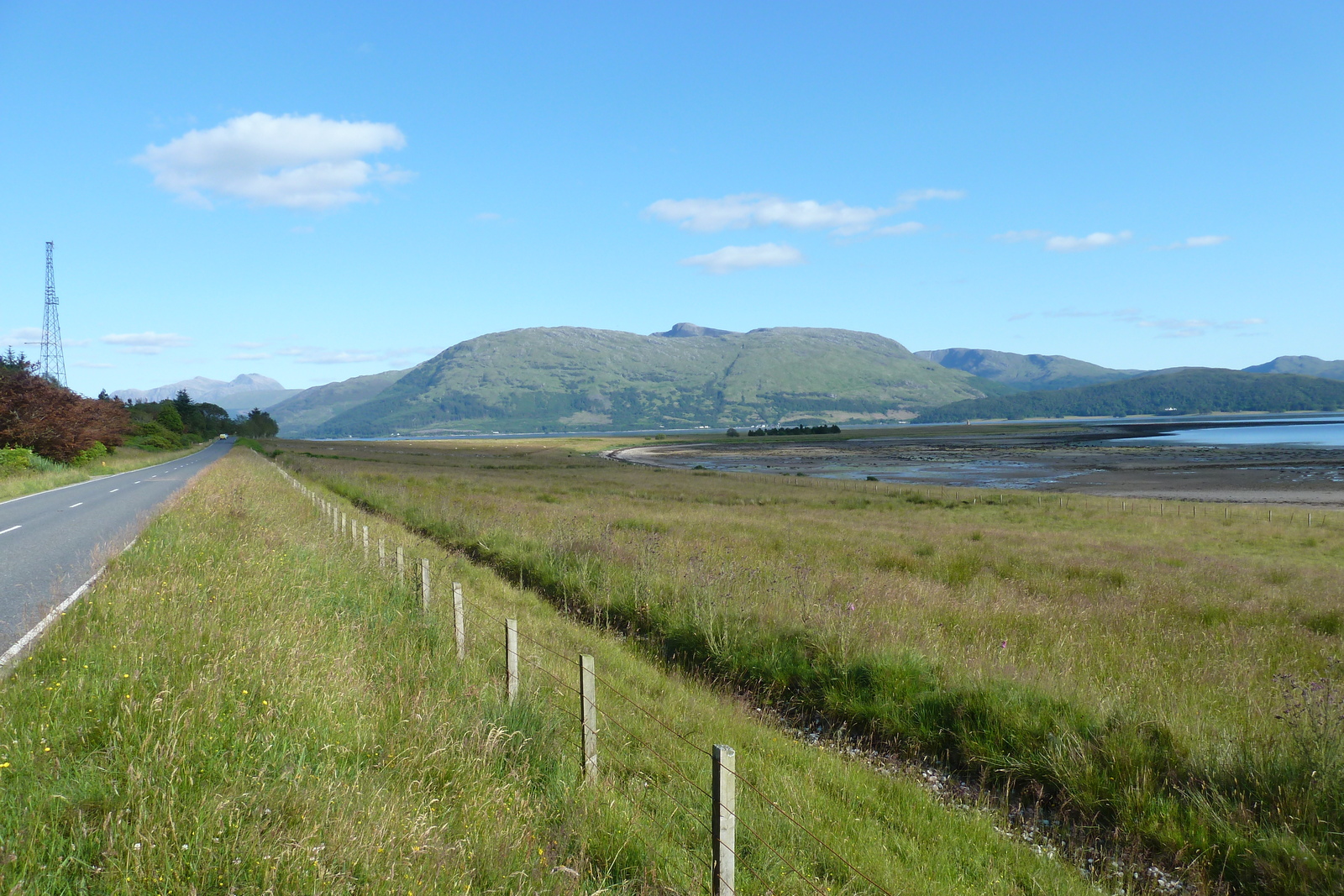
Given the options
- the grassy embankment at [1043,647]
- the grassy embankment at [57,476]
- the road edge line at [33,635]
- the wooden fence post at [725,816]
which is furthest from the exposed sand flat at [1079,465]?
the road edge line at [33,635]

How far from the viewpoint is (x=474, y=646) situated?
8531 mm

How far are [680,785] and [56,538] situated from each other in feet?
57.0

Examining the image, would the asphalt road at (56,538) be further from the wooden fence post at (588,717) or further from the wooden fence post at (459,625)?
the wooden fence post at (588,717)

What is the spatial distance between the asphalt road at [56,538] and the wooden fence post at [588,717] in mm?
6701

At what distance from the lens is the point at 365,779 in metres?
4.59

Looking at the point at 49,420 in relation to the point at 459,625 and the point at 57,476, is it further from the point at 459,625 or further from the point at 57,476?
the point at 459,625

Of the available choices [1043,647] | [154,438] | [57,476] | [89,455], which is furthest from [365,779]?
[154,438]

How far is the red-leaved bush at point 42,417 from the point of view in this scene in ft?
132

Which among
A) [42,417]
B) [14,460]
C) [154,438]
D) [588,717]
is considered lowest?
[588,717]

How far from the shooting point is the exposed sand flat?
2320 inches

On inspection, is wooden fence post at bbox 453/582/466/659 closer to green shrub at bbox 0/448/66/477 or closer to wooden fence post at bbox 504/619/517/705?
wooden fence post at bbox 504/619/517/705

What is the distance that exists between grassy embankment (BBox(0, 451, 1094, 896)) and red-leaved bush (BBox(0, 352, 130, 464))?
43823mm

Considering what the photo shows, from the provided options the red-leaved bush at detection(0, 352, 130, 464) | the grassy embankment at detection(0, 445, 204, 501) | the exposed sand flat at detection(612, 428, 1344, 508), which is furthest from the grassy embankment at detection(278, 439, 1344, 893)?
the exposed sand flat at detection(612, 428, 1344, 508)

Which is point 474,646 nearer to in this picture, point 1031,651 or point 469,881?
point 469,881
